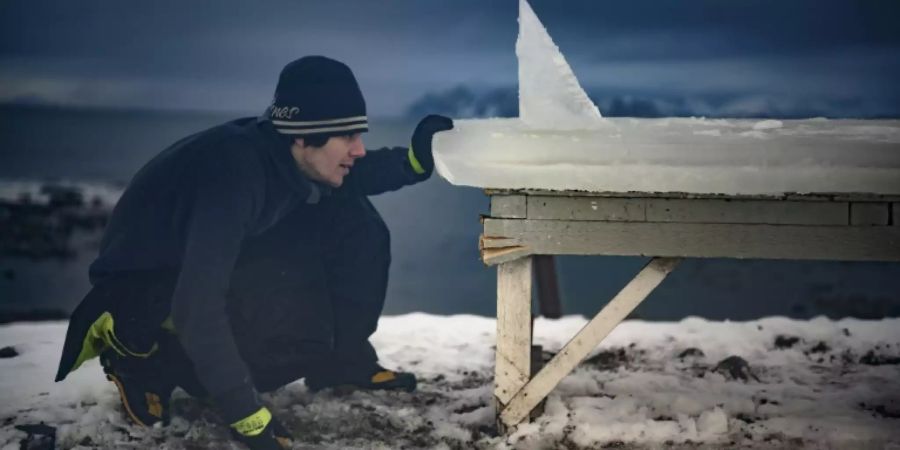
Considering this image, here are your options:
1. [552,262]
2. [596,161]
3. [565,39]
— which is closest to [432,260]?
[552,262]

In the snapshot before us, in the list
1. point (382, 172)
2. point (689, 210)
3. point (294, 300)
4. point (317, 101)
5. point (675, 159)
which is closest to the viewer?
point (675, 159)

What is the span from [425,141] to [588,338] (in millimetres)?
1135

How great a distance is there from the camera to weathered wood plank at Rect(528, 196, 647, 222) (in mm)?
3645

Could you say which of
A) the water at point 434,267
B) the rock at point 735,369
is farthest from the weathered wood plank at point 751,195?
the rock at point 735,369

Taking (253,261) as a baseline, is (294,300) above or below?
below

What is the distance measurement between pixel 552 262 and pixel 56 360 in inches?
98.4

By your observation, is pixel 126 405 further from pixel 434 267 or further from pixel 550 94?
pixel 550 94

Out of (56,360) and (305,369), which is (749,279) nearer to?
(305,369)

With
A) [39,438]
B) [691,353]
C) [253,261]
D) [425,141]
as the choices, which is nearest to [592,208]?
[425,141]

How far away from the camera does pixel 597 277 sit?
521 centimetres

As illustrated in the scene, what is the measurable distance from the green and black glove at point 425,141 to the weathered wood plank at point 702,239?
67cm

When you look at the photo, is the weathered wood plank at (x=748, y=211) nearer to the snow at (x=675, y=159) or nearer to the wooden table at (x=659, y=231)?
the wooden table at (x=659, y=231)

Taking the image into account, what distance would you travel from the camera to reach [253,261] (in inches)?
168

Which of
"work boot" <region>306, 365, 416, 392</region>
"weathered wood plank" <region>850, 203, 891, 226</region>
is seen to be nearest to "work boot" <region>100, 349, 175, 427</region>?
"work boot" <region>306, 365, 416, 392</region>
